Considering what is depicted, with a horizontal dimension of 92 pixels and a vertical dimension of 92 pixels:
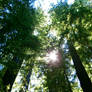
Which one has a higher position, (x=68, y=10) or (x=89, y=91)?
(x=68, y=10)

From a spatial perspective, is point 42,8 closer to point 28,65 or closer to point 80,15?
point 80,15

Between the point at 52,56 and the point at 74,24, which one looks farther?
the point at 74,24

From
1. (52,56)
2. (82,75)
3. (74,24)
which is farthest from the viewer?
(74,24)

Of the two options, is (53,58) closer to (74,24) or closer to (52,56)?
(52,56)

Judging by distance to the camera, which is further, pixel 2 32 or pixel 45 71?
pixel 45 71

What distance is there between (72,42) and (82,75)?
12.1 feet

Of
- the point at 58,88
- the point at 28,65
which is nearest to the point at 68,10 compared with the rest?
A: the point at 28,65

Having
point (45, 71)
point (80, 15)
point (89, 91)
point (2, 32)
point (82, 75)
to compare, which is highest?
point (80, 15)

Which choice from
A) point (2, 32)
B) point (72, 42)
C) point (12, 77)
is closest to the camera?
point (2, 32)

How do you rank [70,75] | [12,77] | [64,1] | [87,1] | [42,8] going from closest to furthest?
A: [70,75]
[12,77]
[87,1]
[64,1]
[42,8]

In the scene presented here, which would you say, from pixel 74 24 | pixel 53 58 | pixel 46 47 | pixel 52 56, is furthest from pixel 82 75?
pixel 74 24

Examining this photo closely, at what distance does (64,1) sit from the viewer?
12531mm

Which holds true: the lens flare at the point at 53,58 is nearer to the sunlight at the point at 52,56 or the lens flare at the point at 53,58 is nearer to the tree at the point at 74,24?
the sunlight at the point at 52,56

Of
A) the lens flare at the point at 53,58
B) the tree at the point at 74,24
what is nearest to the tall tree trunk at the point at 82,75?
the tree at the point at 74,24
